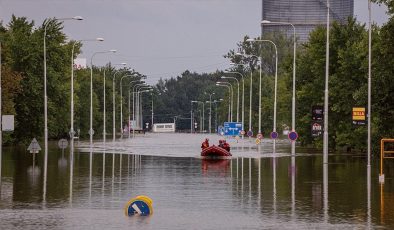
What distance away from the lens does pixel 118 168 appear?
44219 mm

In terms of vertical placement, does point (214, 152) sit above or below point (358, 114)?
below

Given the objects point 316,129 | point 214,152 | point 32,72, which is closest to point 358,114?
point 316,129

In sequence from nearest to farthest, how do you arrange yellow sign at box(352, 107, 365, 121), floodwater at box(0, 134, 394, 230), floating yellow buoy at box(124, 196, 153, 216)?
1. floodwater at box(0, 134, 394, 230)
2. floating yellow buoy at box(124, 196, 153, 216)
3. yellow sign at box(352, 107, 365, 121)

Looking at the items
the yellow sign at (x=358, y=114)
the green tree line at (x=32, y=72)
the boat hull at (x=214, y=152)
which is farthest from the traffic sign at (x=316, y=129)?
the green tree line at (x=32, y=72)

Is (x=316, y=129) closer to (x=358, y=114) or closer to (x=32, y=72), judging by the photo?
(x=358, y=114)

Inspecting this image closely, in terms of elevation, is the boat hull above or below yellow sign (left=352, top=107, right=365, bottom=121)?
below

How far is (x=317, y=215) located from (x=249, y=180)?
44.4ft

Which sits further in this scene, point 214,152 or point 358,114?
point 214,152

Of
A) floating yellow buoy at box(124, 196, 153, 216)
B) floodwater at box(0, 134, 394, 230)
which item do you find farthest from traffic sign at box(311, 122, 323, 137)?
floating yellow buoy at box(124, 196, 153, 216)

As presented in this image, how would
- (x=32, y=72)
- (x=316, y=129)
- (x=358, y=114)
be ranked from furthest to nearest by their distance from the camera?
1. (x=32, y=72)
2. (x=316, y=129)
3. (x=358, y=114)

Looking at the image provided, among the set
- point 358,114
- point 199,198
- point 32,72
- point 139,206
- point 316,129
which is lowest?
point 199,198

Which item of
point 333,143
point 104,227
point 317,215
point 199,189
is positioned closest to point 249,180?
point 199,189

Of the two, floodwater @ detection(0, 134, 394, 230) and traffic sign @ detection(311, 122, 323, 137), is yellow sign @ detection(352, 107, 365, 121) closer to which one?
floodwater @ detection(0, 134, 394, 230)

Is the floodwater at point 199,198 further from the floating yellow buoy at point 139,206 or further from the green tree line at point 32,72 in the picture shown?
the green tree line at point 32,72
